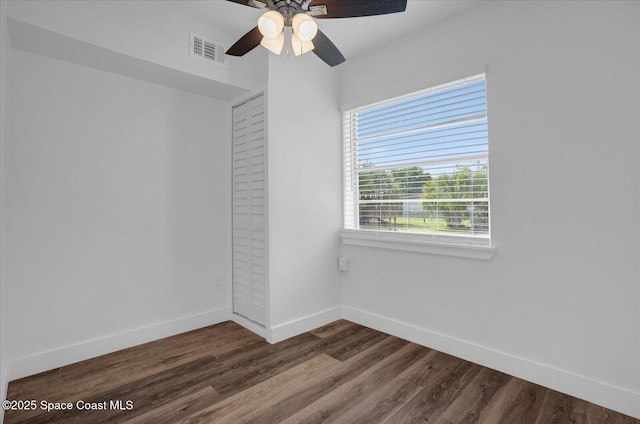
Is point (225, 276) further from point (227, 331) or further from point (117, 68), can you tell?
point (117, 68)

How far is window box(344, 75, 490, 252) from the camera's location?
254cm

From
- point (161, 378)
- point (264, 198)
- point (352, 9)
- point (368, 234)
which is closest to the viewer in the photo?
point (352, 9)

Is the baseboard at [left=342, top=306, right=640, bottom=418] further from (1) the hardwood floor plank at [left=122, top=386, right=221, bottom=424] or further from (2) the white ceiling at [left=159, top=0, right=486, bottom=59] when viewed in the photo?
(2) the white ceiling at [left=159, top=0, right=486, bottom=59]

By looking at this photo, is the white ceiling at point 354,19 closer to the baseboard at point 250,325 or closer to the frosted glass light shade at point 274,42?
the frosted glass light shade at point 274,42

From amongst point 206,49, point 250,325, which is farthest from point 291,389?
point 206,49

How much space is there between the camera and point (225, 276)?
3.38 metres

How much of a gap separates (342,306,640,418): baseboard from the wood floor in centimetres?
6

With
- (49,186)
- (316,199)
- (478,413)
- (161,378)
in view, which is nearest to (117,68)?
(49,186)

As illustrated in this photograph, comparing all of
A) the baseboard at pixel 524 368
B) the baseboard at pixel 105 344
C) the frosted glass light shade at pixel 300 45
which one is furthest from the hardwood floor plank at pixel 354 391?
the frosted glass light shade at pixel 300 45

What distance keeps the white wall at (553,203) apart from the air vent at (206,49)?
5.73ft

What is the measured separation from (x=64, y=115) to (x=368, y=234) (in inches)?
106

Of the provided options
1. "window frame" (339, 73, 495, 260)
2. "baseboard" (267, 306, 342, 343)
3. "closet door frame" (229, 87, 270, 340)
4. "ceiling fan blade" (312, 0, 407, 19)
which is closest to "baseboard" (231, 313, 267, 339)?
"closet door frame" (229, 87, 270, 340)

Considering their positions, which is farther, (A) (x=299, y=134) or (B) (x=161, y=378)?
(A) (x=299, y=134)

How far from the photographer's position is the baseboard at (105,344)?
228 centimetres
